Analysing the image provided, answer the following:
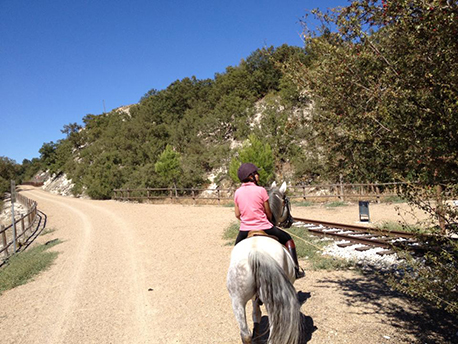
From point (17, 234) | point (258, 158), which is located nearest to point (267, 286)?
point (17, 234)

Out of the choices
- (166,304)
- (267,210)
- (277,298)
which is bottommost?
(166,304)

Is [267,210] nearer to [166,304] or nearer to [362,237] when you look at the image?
[166,304]

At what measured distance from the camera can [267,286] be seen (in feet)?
10.7

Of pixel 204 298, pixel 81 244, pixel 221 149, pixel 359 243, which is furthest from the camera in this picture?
pixel 221 149

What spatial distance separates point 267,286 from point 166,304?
3428 mm

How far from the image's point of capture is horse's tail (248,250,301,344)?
3201mm

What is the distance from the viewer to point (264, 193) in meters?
3.99

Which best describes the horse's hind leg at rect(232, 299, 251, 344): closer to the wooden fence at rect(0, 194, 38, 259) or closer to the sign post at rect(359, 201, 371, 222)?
the sign post at rect(359, 201, 371, 222)

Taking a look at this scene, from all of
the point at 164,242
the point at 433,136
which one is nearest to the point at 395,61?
the point at 433,136

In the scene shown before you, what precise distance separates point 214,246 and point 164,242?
91.7 inches

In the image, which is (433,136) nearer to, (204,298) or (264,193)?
(264,193)

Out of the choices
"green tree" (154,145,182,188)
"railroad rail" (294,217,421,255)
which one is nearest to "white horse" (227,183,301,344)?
"railroad rail" (294,217,421,255)

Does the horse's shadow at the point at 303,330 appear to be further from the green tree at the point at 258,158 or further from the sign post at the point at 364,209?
the green tree at the point at 258,158

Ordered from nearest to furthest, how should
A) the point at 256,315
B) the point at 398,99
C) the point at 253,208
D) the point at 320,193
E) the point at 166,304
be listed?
1. the point at 398,99
2. the point at 253,208
3. the point at 256,315
4. the point at 166,304
5. the point at 320,193
